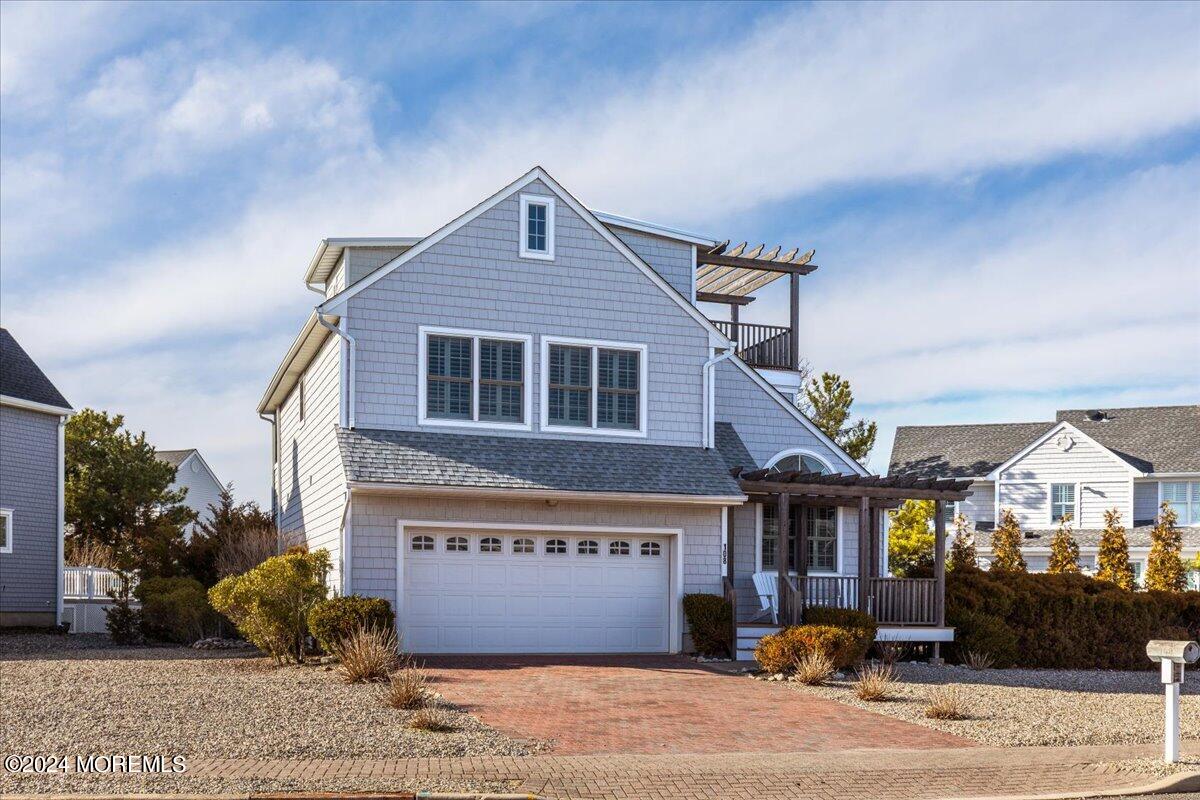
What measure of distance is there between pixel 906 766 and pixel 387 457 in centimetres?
1071

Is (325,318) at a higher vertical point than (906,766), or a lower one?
higher

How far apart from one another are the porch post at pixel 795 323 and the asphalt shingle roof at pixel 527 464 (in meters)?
6.16

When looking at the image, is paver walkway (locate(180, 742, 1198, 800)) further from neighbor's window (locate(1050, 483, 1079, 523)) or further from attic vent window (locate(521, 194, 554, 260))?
neighbor's window (locate(1050, 483, 1079, 523))

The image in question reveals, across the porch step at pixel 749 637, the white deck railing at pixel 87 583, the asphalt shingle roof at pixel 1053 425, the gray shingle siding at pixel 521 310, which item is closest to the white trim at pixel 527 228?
the gray shingle siding at pixel 521 310

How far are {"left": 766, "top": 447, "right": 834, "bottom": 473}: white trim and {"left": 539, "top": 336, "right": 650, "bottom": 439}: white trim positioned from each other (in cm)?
364

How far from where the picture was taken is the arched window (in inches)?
969

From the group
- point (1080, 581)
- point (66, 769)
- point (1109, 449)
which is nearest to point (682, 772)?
point (66, 769)

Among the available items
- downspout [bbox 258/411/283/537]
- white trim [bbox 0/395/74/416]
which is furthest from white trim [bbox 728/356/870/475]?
white trim [bbox 0/395/74/416]

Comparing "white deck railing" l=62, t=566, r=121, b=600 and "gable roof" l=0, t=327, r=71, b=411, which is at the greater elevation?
"gable roof" l=0, t=327, r=71, b=411

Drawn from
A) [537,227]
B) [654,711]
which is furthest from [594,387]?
[654,711]

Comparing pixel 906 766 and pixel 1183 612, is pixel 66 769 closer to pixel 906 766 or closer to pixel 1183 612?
pixel 906 766

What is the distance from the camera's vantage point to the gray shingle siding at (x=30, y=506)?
1121 inches

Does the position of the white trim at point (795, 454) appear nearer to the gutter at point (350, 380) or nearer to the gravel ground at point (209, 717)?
the gutter at point (350, 380)

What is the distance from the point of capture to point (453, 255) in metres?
21.0
